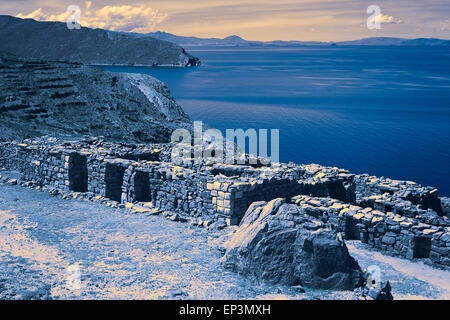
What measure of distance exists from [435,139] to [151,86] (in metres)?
42.3

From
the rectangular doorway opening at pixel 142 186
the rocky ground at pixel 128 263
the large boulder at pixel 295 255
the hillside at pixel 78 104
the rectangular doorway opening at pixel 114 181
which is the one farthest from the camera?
the hillside at pixel 78 104

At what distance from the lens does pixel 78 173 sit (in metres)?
20.2

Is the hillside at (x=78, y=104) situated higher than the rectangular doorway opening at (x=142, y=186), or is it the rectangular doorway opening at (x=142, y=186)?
the hillside at (x=78, y=104)

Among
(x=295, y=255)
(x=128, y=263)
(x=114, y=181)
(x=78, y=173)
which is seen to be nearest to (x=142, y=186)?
(x=114, y=181)

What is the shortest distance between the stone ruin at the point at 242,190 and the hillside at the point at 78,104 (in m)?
16.1

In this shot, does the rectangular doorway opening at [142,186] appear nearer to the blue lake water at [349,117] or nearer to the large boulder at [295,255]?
the large boulder at [295,255]

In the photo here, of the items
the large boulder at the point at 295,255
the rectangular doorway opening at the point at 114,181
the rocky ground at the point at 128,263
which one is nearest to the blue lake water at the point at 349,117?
the rectangular doorway opening at the point at 114,181

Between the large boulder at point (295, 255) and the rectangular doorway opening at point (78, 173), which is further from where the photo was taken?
the rectangular doorway opening at point (78, 173)

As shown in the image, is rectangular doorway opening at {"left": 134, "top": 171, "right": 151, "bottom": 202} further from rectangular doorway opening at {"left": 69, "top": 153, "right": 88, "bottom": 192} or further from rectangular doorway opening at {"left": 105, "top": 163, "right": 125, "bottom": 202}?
rectangular doorway opening at {"left": 69, "top": 153, "right": 88, "bottom": 192}

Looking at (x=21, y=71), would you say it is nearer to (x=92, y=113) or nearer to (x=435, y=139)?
(x=92, y=113)

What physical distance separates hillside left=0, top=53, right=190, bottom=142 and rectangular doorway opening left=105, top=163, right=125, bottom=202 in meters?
18.6

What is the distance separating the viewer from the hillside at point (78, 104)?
43.0 m

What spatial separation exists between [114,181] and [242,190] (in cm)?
666

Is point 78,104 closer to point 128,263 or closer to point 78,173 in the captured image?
point 78,173
